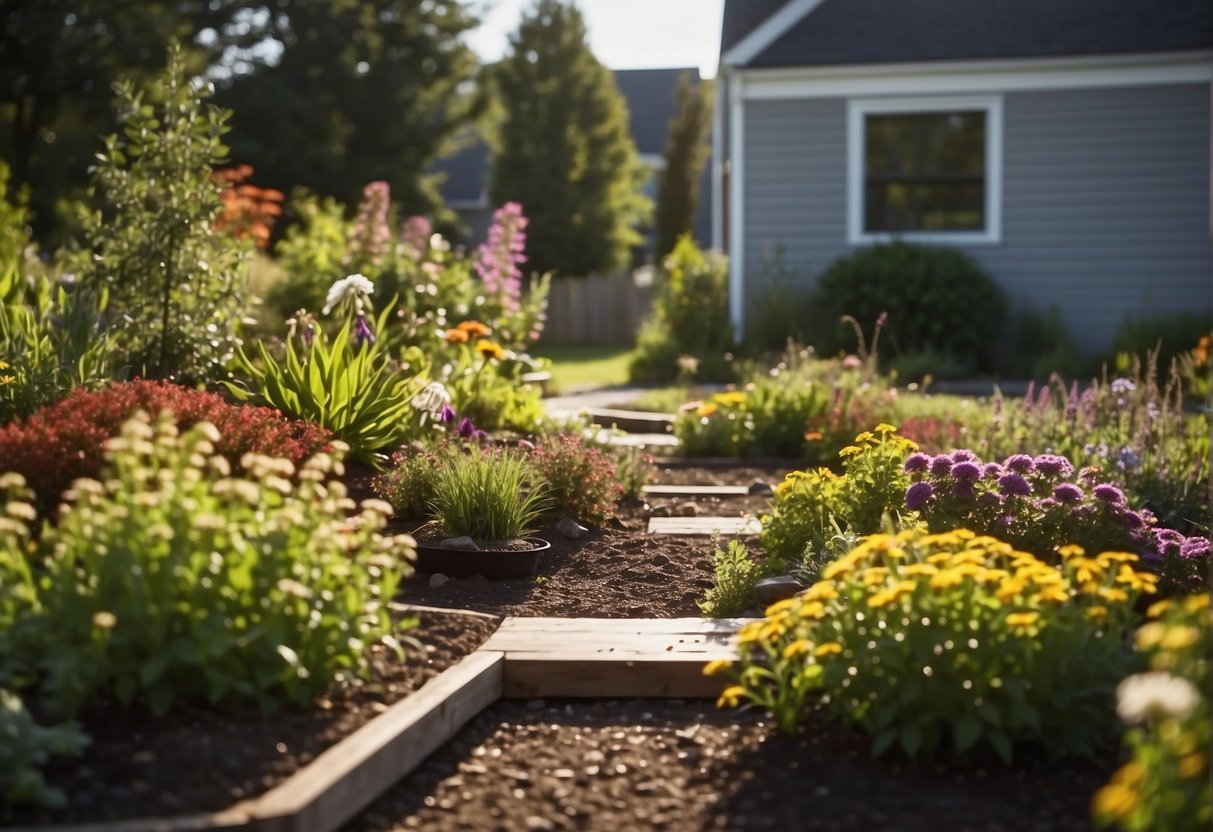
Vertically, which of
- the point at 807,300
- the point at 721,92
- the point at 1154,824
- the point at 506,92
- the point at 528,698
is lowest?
the point at 528,698

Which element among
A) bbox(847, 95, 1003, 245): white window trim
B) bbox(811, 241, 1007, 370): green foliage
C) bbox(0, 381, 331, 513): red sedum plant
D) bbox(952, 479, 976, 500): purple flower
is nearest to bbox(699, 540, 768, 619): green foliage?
bbox(952, 479, 976, 500): purple flower

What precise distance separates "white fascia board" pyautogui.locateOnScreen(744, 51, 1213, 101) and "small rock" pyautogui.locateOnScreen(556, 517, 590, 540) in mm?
9486

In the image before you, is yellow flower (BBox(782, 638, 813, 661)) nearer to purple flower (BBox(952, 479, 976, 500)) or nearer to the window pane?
purple flower (BBox(952, 479, 976, 500))

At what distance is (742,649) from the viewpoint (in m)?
3.52

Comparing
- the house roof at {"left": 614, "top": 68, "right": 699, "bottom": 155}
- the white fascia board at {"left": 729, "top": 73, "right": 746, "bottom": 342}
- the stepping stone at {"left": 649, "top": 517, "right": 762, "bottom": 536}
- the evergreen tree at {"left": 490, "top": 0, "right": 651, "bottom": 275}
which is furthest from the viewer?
the house roof at {"left": 614, "top": 68, "right": 699, "bottom": 155}

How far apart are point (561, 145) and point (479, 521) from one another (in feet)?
80.1

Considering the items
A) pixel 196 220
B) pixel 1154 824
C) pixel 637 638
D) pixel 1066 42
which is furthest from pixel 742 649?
pixel 1066 42

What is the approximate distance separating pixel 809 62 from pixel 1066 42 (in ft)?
9.08

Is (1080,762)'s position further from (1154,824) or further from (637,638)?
(637,638)

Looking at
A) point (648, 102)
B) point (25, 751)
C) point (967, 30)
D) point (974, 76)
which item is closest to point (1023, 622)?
point (25, 751)

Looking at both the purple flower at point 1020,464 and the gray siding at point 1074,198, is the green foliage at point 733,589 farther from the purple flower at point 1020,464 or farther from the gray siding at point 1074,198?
the gray siding at point 1074,198

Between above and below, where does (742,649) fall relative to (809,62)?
below

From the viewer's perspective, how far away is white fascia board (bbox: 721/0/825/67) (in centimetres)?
1424

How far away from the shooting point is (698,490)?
7.37 m
